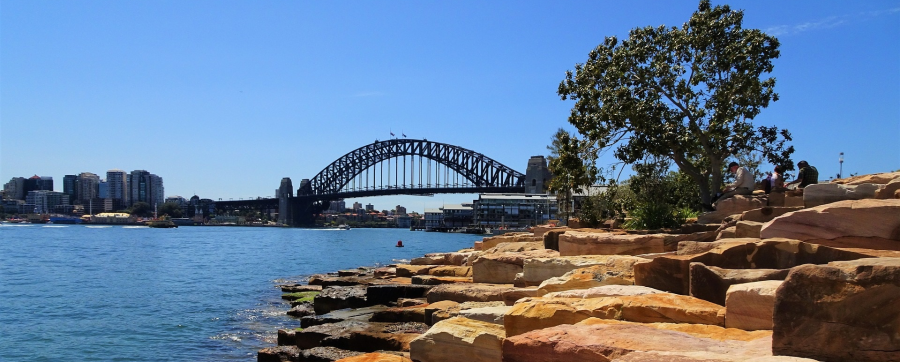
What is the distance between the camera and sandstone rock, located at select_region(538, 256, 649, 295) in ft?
25.5

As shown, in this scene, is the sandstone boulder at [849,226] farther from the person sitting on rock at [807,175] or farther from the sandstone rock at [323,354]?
the person sitting on rock at [807,175]

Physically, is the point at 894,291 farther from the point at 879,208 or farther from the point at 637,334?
the point at 879,208

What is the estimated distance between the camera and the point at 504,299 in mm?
8578

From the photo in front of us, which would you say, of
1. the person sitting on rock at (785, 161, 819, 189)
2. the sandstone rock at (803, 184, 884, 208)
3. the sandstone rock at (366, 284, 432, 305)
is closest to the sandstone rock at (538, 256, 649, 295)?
the sandstone rock at (803, 184, 884, 208)

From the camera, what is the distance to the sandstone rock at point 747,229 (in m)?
8.48

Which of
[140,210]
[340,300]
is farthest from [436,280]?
[140,210]

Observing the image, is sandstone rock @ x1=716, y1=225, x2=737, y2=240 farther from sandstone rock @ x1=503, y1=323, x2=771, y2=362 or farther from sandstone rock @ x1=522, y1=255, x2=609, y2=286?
sandstone rock @ x1=503, y1=323, x2=771, y2=362

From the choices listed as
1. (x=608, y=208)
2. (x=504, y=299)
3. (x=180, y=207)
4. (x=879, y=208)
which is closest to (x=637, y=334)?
(x=879, y=208)

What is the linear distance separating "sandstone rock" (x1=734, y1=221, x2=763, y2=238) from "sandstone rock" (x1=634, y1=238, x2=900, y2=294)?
5.36 ft

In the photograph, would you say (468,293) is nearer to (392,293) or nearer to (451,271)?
(392,293)

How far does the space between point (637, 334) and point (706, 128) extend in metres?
11.3

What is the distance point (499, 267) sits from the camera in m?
11.3

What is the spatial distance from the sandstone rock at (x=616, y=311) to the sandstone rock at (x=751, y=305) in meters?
0.17

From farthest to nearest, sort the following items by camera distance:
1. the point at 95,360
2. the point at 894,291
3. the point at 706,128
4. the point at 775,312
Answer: the point at 706,128 < the point at 95,360 < the point at 775,312 < the point at 894,291
